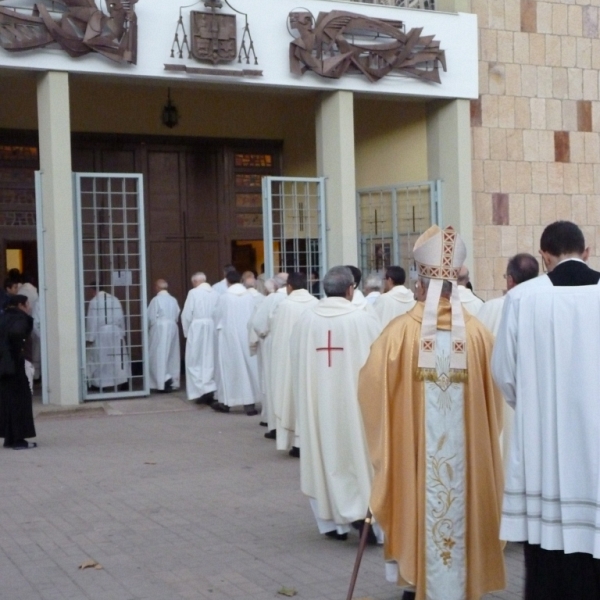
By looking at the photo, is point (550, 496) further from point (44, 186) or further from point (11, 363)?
point (44, 186)

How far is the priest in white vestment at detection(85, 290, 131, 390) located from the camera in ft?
46.4

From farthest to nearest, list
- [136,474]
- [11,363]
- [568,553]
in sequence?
1. [11,363]
2. [136,474]
3. [568,553]

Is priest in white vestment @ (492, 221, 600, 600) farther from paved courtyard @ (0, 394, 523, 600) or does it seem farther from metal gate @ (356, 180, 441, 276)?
metal gate @ (356, 180, 441, 276)

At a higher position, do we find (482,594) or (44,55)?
(44,55)

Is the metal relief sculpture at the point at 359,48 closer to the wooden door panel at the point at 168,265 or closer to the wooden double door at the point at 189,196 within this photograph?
the wooden double door at the point at 189,196

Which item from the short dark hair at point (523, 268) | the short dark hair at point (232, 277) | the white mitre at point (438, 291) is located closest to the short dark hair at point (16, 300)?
the short dark hair at point (232, 277)

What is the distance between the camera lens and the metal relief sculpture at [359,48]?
14.2 meters

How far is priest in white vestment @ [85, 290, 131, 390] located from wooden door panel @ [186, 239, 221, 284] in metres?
3.58

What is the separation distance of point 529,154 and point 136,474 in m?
9.32

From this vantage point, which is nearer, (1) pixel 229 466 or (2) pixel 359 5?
(1) pixel 229 466

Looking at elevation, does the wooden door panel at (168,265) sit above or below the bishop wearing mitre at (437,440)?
above

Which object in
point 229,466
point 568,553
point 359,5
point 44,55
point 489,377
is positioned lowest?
point 229,466

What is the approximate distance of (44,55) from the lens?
12.9 m

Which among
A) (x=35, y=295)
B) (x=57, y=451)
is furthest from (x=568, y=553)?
(x=35, y=295)
